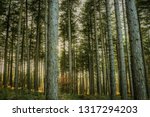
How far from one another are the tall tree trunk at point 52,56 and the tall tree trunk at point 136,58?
2598mm

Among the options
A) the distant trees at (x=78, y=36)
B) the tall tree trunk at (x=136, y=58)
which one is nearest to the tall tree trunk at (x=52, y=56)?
the distant trees at (x=78, y=36)

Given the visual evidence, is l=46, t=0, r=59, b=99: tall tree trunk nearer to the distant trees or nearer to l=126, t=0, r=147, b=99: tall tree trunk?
the distant trees

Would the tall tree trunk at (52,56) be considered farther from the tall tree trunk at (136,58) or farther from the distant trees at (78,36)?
the tall tree trunk at (136,58)

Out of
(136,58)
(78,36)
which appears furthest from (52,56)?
(78,36)

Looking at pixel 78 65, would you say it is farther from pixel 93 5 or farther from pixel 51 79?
pixel 51 79

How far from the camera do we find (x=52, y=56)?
23.5ft

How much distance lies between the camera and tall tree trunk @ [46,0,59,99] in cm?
696

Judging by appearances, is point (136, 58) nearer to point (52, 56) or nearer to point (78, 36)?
point (52, 56)

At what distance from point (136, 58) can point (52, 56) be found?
2.83m

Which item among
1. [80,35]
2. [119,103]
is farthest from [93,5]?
[119,103]

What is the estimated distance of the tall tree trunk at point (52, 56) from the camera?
6.96 metres

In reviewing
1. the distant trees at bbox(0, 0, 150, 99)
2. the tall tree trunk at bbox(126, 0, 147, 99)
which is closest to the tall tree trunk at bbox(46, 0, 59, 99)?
the distant trees at bbox(0, 0, 150, 99)

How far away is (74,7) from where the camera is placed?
20984mm

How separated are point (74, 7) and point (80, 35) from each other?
5.94 metres
